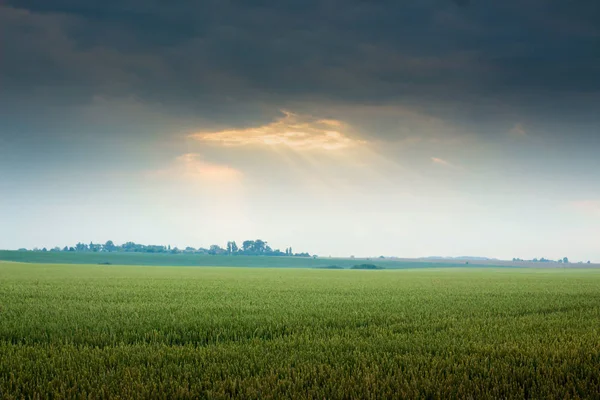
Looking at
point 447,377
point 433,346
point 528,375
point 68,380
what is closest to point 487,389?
point 447,377

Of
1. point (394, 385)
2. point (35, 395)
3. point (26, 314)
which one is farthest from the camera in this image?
point (26, 314)

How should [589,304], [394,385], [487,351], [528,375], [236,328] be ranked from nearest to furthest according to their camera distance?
[394,385] → [528,375] → [487,351] → [236,328] → [589,304]

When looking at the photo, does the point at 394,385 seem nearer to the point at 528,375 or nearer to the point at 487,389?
the point at 487,389

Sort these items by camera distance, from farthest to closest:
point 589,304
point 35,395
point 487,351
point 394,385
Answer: point 589,304, point 487,351, point 394,385, point 35,395

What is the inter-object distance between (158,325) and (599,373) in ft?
34.3

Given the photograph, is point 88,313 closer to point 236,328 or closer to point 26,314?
→ point 26,314

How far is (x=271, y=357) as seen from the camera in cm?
938

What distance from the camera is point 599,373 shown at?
27.1 ft

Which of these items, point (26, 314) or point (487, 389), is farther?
point (26, 314)

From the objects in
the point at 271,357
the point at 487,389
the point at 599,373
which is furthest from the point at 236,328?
the point at 599,373

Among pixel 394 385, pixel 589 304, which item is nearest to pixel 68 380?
pixel 394 385

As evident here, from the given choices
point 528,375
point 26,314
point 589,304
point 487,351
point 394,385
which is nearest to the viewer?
point 394,385

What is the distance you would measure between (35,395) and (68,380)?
762mm

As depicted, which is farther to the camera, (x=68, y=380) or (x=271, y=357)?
Answer: (x=271, y=357)
